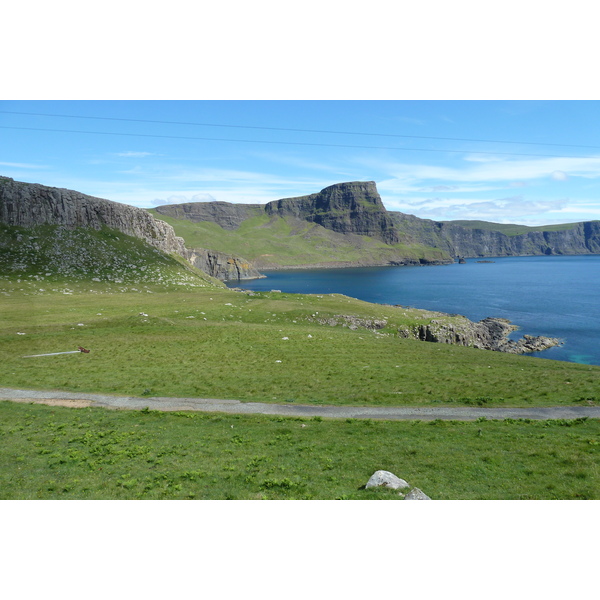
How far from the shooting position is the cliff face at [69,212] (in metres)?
105

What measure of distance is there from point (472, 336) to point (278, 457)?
61.6 meters

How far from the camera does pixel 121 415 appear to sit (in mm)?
23094

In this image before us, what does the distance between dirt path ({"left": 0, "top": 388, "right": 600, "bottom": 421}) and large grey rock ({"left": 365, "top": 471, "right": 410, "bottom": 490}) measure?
9191mm

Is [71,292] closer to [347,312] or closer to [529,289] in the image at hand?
[347,312]

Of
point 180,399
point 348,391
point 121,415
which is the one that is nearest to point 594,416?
point 348,391

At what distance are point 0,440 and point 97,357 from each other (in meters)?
18.9

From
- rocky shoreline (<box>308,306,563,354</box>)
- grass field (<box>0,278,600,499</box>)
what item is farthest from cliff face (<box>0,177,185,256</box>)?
rocky shoreline (<box>308,306,563,354</box>)

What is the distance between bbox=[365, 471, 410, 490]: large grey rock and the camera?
1337 centimetres

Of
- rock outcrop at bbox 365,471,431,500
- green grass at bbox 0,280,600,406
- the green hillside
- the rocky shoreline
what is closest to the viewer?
rock outcrop at bbox 365,471,431,500

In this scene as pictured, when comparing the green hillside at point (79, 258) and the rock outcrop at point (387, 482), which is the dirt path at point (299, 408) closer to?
the rock outcrop at point (387, 482)

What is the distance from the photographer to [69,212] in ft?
373

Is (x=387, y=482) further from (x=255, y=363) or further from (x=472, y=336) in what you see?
(x=472, y=336)

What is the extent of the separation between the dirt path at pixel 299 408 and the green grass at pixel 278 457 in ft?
4.49

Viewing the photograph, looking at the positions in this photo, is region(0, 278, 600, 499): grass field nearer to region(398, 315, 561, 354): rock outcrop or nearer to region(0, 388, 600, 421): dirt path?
region(0, 388, 600, 421): dirt path
